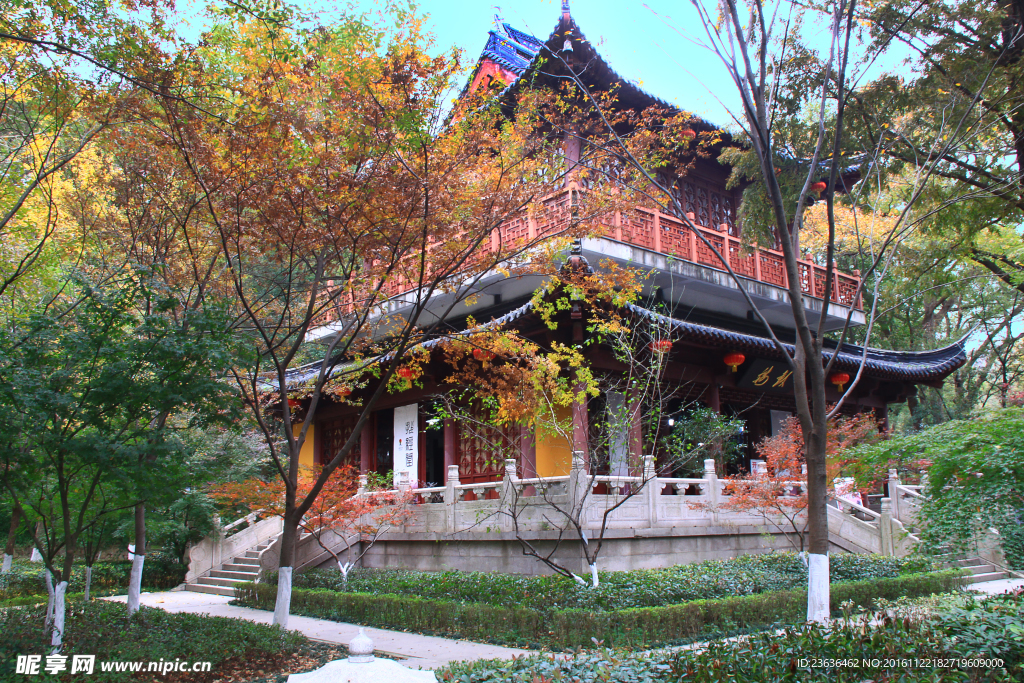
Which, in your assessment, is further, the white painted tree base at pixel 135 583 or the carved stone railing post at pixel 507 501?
the carved stone railing post at pixel 507 501

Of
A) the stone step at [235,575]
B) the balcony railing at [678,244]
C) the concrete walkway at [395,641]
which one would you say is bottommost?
the stone step at [235,575]

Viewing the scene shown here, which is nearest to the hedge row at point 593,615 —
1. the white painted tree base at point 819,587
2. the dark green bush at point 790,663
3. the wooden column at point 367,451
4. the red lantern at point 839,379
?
the white painted tree base at point 819,587

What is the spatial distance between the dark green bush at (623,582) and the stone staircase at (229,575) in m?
1.96

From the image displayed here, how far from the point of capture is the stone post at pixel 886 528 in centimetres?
1294

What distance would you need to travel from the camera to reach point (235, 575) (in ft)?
48.1

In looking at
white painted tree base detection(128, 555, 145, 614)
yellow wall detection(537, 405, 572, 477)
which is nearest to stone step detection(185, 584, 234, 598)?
white painted tree base detection(128, 555, 145, 614)

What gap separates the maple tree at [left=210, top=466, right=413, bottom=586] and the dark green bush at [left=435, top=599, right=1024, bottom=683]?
24.5ft

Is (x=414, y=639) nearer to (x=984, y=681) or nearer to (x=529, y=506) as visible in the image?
(x=529, y=506)

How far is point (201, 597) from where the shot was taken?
1381 cm

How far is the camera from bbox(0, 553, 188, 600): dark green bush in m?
14.2

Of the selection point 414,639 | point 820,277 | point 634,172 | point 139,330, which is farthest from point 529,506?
point 820,277

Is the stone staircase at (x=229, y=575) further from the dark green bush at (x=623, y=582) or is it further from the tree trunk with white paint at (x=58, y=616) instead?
the tree trunk with white paint at (x=58, y=616)

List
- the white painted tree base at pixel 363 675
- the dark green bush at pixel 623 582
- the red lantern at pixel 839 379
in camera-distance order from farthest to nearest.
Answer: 1. the red lantern at pixel 839 379
2. the dark green bush at pixel 623 582
3. the white painted tree base at pixel 363 675

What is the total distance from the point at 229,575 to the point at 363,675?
13557 mm
